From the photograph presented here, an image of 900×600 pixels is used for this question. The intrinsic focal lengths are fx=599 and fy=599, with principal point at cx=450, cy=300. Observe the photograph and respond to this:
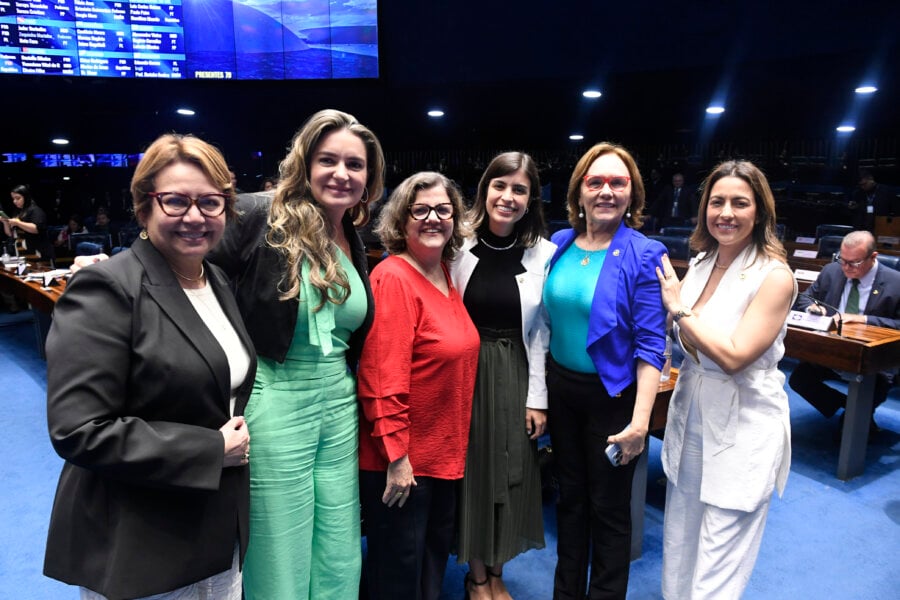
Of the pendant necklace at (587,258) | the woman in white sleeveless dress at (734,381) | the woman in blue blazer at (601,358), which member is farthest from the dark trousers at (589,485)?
the pendant necklace at (587,258)

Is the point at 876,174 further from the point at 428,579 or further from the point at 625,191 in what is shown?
the point at 428,579

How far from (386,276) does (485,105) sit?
6.39 metres

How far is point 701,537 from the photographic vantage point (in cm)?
203

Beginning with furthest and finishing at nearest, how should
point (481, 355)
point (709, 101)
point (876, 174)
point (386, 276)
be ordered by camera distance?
point (876, 174), point (709, 101), point (481, 355), point (386, 276)

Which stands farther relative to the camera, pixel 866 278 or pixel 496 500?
pixel 866 278

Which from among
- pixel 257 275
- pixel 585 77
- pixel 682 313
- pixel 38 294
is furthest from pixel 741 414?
pixel 38 294

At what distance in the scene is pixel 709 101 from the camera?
22.7 feet

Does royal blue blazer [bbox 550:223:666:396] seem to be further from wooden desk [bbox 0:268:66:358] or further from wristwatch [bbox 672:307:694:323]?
wooden desk [bbox 0:268:66:358]

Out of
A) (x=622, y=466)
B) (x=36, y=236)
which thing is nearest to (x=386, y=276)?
(x=622, y=466)

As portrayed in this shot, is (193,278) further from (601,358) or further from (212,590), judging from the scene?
(601,358)

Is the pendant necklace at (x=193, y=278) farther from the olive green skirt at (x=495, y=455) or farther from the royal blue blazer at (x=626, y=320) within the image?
the royal blue blazer at (x=626, y=320)

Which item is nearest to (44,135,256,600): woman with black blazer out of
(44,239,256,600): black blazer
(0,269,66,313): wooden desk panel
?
(44,239,256,600): black blazer

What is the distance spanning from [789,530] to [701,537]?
1.28m

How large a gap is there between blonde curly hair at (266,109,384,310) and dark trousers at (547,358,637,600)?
2.85 ft
